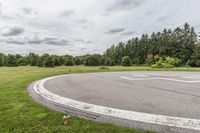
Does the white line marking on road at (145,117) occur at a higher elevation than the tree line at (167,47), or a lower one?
lower

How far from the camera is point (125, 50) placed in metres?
68.6

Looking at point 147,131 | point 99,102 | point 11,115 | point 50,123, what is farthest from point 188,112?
point 11,115

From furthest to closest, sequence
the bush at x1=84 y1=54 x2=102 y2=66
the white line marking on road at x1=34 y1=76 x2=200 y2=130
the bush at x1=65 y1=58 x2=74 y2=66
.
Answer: the bush at x1=84 y1=54 x2=102 y2=66, the bush at x1=65 y1=58 x2=74 y2=66, the white line marking on road at x1=34 y1=76 x2=200 y2=130

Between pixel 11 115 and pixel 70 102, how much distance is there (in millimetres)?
1444

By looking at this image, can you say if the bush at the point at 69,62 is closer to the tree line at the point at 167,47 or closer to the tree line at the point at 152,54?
the tree line at the point at 152,54

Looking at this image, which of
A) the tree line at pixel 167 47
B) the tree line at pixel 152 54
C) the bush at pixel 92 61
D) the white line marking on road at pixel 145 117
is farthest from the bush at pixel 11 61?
the white line marking on road at pixel 145 117

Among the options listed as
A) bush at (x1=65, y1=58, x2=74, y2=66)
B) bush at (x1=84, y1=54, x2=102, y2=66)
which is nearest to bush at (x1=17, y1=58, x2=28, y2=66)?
bush at (x1=65, y1=58, x2=74, y2=66)

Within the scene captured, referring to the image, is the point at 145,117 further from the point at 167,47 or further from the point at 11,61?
the point at 11,61

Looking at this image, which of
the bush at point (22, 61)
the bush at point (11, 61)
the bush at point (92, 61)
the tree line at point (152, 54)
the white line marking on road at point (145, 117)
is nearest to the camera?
the white line marking on road at point (145, 117)

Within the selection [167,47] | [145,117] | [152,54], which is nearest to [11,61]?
[152,54]

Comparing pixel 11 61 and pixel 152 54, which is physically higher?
pixel 152 54

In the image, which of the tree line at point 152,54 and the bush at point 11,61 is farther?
the bush at point 11,61

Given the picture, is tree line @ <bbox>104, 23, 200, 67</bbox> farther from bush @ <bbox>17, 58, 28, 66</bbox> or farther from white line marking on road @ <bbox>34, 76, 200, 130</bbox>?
white line marking on road @ <bbox>34, 76, 200, 130</bbox>

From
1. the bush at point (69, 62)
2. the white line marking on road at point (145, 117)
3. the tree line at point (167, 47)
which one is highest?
the tree line at point (167, 47)
